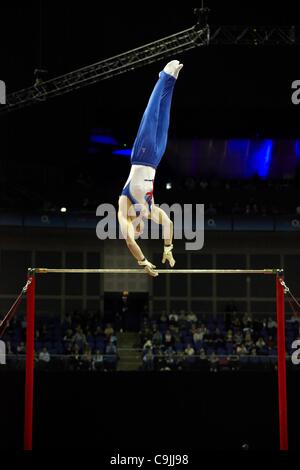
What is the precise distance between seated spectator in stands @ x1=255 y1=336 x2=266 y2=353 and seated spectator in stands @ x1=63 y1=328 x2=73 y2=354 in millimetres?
3979

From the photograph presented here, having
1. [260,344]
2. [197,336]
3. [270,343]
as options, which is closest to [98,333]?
[197,336]

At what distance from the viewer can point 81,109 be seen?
17.8 metres

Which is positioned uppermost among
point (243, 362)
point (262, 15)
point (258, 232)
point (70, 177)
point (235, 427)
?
point (262, 15)

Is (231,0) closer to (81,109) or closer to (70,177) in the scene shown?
(81,109)

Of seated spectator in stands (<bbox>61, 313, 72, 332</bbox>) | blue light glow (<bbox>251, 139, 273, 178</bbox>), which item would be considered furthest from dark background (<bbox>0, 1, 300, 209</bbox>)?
seated spectator in stands (<bbox>61, 313, 72, 332</bbox>)

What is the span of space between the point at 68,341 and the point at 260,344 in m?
4.14

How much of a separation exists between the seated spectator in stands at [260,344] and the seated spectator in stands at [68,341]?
3979mm

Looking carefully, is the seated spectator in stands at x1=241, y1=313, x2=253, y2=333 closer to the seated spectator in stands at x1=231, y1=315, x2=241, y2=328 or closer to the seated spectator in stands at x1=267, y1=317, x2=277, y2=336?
the seated spectator in stands at x1=231, y1=315, x2=241, y2=328

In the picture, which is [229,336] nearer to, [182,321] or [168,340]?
[168,340]

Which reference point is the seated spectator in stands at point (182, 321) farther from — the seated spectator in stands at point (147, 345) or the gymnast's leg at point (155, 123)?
the gymnast's leg at point (155, 123)

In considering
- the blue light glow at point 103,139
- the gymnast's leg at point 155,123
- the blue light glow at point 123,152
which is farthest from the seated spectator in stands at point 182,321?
the gymnast's leg at point 155,123

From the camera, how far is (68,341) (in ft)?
52.2
